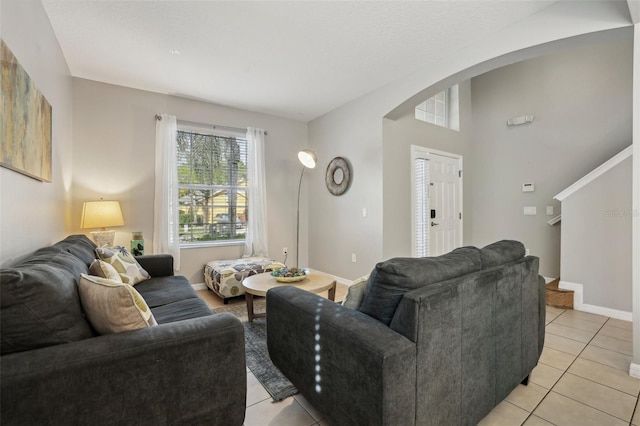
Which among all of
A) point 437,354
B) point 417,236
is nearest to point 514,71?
point 417,236

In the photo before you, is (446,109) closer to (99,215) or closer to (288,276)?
(288,276)

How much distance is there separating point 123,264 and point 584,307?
459 centimetres

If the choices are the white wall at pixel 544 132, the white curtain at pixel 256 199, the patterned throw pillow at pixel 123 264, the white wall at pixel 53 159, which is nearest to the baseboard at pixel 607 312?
the white wall at pixel 544 132

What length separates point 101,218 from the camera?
10.2 ft

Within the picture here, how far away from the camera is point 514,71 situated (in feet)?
14.4

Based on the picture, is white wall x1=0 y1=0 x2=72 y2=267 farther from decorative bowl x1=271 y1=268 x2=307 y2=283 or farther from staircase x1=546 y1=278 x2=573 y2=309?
staircase x1=546 y1=278 x2=573 y2=309

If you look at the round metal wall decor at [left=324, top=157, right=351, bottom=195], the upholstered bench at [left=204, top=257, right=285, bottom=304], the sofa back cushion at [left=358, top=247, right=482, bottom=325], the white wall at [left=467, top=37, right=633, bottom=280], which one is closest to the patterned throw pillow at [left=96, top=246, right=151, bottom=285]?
the upholstered bench at [left=204, top=257, right=285, bottom=304]

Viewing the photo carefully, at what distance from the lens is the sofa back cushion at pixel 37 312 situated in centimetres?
91

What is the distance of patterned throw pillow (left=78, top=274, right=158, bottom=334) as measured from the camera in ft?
3.61

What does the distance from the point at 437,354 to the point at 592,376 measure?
5.32ft

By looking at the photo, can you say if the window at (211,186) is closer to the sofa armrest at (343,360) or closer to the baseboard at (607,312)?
the sofa armrest at (343,360)

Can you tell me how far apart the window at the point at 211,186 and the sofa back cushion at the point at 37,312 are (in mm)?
3058

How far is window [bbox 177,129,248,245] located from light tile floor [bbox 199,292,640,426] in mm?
2704

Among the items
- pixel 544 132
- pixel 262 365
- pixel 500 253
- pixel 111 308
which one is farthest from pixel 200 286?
pixel 544 132
